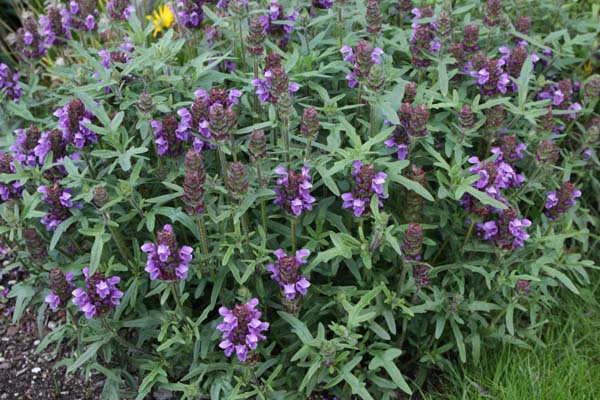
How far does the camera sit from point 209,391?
3252mm

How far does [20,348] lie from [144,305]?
94cm

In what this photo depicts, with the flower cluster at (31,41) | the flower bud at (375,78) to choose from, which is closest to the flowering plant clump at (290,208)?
the flower bud at (375,78)

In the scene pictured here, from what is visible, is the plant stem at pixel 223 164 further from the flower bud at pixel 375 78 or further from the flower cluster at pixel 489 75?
the flower cluster at pixel 489 75

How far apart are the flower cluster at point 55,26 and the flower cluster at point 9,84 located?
0.27 m

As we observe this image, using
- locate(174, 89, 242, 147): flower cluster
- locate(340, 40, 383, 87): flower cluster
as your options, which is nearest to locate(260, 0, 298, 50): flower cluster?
locate(340, 40, 383, 87): flower cluster

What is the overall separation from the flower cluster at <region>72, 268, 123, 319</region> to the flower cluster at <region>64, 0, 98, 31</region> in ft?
5.24

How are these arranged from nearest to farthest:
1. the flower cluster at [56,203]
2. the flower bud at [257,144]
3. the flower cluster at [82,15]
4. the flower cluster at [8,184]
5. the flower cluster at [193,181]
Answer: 1. the flower cluster at [193,181]
2. the flower bud at [257,144]
3. the flower cluster at [56,203]
4. the flower cluster at [8,184]
5. the flower cluster at [82,15]

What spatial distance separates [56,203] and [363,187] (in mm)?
1328

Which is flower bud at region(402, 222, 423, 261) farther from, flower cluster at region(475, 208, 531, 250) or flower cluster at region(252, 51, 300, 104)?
flower cluster at region(252, 51, 300, 104)

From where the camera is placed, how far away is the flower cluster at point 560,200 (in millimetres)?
3396

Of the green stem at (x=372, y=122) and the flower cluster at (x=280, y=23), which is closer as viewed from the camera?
the green stem at (x=372, y=122)

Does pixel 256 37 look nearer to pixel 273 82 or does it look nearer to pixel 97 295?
pixel 273 82

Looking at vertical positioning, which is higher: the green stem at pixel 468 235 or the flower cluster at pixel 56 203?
the flower cluster at pixel 56 203

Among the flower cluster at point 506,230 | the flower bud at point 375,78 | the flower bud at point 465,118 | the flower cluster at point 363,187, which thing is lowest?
the flower cluster at point 506,230
